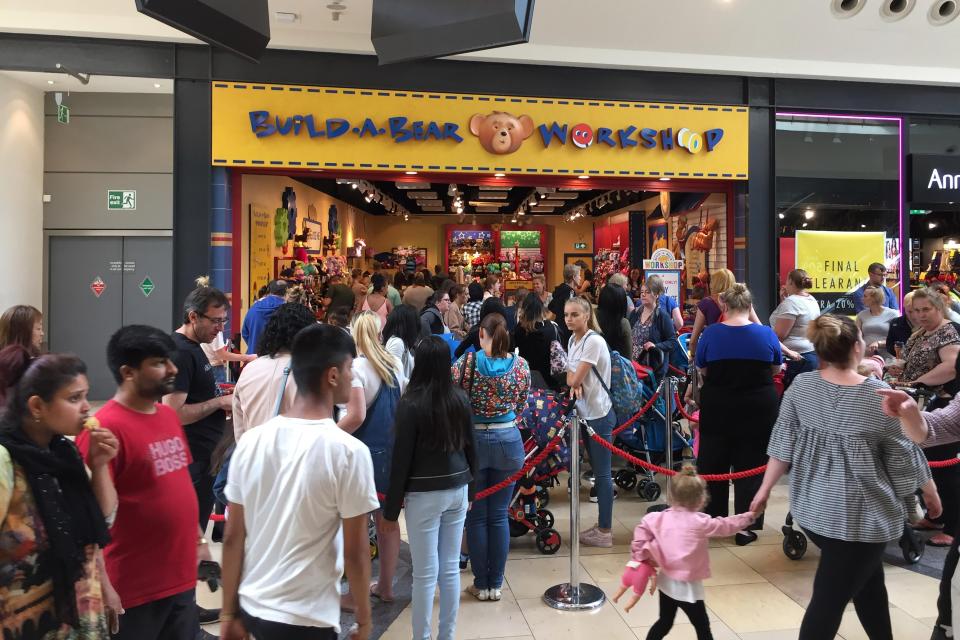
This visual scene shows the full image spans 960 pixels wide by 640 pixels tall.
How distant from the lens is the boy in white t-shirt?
1.97m

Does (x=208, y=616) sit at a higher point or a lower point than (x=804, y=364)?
lower

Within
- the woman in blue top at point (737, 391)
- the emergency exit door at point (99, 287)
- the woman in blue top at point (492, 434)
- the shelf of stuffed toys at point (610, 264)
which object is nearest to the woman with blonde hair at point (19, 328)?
the woman in blue top at point (492, 434)

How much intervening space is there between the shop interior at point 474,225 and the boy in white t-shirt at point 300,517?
6702mm

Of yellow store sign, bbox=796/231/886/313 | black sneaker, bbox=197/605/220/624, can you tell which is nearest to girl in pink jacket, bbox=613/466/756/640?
black sneaker, bbox=197/605/220/624

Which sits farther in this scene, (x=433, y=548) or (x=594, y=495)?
(x=594, y=495)

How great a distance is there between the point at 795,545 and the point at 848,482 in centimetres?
208

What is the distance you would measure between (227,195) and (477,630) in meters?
6.08

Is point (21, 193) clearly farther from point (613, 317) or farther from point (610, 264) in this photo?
point (610, 264)

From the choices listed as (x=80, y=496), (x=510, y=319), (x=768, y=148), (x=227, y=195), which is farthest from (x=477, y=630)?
(x=768, y=148)

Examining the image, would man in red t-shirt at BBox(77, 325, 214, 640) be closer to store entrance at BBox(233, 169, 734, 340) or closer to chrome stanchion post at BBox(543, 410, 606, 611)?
chrome stanchion post at BBox(543, 410, 606, 611)

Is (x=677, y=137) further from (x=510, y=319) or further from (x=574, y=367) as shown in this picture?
(x=574, y=367)

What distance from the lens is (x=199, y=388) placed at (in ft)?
11.3

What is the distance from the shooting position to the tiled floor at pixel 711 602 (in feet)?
11.9

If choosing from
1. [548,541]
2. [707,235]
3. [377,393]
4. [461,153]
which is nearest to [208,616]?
[377,393]
